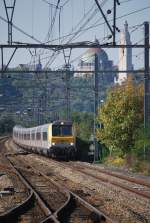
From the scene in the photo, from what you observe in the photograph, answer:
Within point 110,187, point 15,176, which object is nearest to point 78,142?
point 15,176

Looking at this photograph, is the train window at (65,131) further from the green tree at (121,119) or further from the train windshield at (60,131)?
the green tree at (121,119)

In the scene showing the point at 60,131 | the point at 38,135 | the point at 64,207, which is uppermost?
the point at 64,207

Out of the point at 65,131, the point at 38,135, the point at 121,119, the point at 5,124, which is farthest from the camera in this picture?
the point at 5,124

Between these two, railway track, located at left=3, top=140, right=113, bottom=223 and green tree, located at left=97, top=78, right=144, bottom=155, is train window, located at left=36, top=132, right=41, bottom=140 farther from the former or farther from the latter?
railway track, located at left=3, top=140, right=113, bottom=223

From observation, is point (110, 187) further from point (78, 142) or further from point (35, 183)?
point (78, 142)

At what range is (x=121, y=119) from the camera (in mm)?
38031

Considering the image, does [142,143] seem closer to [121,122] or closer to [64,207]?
[121,122]

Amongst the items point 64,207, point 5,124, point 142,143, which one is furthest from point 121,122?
point 5,124

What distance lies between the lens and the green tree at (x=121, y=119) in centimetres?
3772

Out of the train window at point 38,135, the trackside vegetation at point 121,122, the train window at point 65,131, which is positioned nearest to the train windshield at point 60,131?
the train window at point 65,131

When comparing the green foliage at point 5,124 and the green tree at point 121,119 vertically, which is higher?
the green tree at point 121,119

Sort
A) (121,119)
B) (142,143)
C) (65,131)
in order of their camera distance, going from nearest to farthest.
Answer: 1. (142,143)
2. (121,119)
3. (65,131)

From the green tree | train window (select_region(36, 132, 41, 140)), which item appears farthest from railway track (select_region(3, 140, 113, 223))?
train window (select_region(36, 132, 41, 140))

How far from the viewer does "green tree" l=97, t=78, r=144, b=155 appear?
37719 mm
